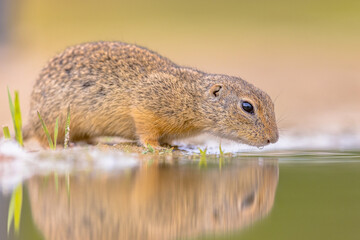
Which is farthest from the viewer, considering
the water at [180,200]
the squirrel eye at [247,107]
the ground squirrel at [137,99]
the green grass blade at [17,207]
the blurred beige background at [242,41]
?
the blurred beige background at [242,41]

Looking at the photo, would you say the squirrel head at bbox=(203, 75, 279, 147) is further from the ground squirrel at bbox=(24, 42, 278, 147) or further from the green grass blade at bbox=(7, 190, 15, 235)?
the green grass blade at bbox=(7, 190, 15, 235)

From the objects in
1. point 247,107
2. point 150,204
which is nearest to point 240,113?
point 247,107

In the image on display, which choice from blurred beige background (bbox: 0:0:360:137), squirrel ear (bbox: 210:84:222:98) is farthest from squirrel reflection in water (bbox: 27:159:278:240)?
blurred beige background (bbox: 0:0:360:137)

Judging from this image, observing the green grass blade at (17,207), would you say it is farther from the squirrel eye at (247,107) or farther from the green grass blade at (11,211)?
the squirrel eye at (247,107)

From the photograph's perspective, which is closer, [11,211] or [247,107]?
[11,211]

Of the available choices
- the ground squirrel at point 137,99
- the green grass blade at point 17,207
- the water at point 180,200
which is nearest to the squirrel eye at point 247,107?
the ground squirrel at point 137,99

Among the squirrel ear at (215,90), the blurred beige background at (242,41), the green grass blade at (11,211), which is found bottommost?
the green grass blade at (11,211)

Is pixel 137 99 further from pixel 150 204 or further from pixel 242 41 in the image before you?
pixel 242 41

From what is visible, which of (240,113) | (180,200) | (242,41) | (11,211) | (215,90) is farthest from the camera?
(242,41)
